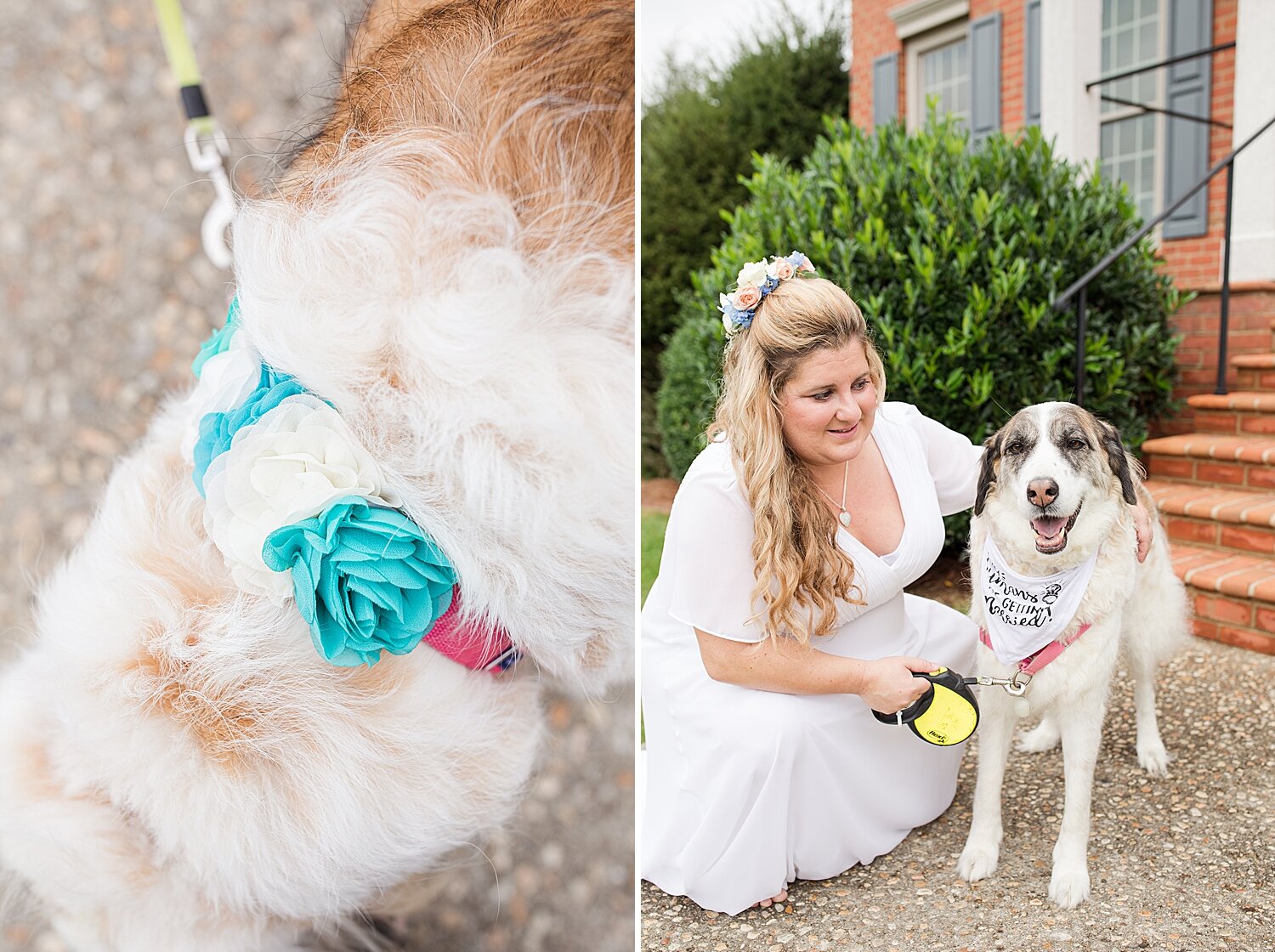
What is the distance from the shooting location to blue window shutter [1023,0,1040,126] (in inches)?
180

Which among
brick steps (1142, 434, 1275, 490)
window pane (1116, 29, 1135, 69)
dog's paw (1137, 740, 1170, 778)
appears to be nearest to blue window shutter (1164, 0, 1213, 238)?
window pane (1116, 29, 1135, 69)

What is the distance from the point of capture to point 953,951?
132cm

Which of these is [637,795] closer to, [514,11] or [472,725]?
[472,725]

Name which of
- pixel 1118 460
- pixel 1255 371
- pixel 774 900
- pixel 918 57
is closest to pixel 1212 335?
pixel 1255 371

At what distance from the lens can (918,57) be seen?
5.55 metres

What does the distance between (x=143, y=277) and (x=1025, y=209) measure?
78.7 inches

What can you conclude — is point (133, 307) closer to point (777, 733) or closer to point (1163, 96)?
point (777, 733)

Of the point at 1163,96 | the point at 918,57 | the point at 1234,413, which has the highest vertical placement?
the point at 918,57

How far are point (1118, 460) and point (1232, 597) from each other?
53.6 inches

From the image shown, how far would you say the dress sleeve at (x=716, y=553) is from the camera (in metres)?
1.45

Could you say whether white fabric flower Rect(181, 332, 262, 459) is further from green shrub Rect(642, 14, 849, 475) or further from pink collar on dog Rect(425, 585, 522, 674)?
green shrub Rect(642, 14, 849, 475)

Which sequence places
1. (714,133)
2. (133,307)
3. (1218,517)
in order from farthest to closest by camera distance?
(714,133), (1218,517), (133,307)

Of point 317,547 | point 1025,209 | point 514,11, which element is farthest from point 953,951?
point 1025,209

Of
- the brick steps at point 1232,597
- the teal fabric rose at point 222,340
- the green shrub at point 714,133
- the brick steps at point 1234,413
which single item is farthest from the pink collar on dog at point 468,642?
the green shrub at point 714,133
